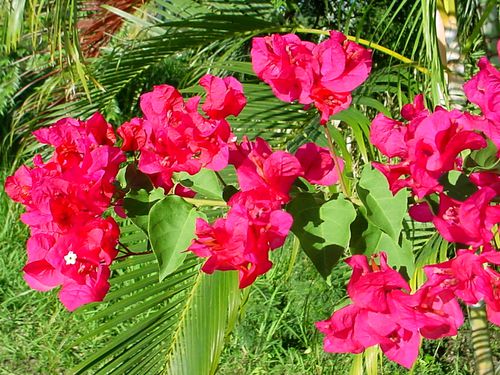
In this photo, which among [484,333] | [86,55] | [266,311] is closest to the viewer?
[484,333]

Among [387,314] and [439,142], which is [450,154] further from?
[387,314]

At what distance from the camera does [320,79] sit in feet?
1.93

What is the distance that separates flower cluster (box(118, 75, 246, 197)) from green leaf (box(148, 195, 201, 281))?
30mm

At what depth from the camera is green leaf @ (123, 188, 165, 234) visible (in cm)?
60

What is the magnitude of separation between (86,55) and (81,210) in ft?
9.80

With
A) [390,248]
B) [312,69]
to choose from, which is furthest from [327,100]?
[390,248]

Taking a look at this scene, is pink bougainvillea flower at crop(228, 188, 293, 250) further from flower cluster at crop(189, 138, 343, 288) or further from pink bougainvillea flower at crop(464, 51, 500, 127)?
pink bougainvillea flower at crop(464, 51, 500, 127)

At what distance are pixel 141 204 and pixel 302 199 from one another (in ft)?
0.44

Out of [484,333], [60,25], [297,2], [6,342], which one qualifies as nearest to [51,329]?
[6,342]

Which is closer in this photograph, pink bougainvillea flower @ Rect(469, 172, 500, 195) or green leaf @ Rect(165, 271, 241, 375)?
pink bougainvillea flower @ Rect(469, 172, 500, 195)

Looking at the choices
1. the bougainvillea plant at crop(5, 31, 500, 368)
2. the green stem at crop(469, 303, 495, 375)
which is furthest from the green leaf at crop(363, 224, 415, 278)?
the green stem at crop(469, 303, 495, 375)

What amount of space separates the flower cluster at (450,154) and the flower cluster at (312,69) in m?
0.04

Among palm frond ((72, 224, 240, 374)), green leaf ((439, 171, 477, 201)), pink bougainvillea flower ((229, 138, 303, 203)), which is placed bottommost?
palm frond ((72, 224, 240, 374))

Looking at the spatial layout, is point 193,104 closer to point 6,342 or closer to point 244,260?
point 244,260
